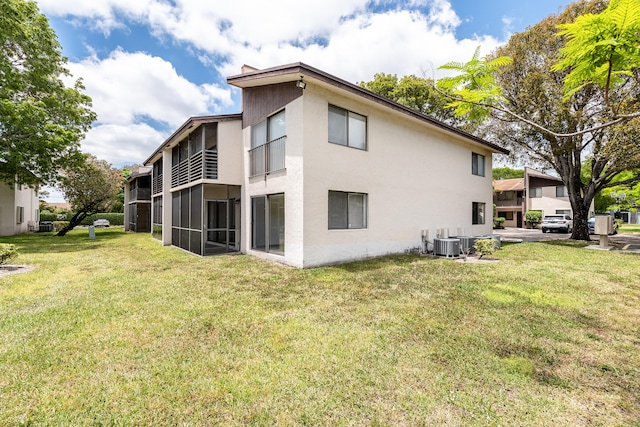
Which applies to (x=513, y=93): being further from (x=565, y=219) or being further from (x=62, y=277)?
(x=62, y=277)

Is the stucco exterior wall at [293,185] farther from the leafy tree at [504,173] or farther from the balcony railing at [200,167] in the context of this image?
the leafy tree at [504,173]

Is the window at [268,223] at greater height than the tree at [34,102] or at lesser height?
lesser

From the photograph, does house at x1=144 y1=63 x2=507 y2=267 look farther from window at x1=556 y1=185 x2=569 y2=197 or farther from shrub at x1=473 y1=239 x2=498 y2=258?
window at x1=556 y1=185 x2=569 y2=197

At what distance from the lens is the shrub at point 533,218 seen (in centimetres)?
3384

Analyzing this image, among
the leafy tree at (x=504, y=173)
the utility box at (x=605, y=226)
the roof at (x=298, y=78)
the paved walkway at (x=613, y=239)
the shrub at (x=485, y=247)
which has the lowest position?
the paved walkway at (x=613, y=239)

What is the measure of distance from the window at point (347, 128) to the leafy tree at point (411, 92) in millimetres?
14991

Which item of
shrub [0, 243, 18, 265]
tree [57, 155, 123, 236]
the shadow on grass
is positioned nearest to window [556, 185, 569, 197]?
the shadow on grass

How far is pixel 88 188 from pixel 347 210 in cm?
2135

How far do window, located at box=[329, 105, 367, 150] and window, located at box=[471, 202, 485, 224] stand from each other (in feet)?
30.1

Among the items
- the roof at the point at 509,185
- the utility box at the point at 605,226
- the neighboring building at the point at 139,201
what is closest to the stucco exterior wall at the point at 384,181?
the utility box at the point at 605,226

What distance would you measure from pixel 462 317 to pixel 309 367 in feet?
10.0

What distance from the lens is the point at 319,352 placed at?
366 cm

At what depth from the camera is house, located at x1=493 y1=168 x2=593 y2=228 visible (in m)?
33.8

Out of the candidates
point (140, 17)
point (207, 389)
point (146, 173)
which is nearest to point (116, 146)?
point (146, 173)
